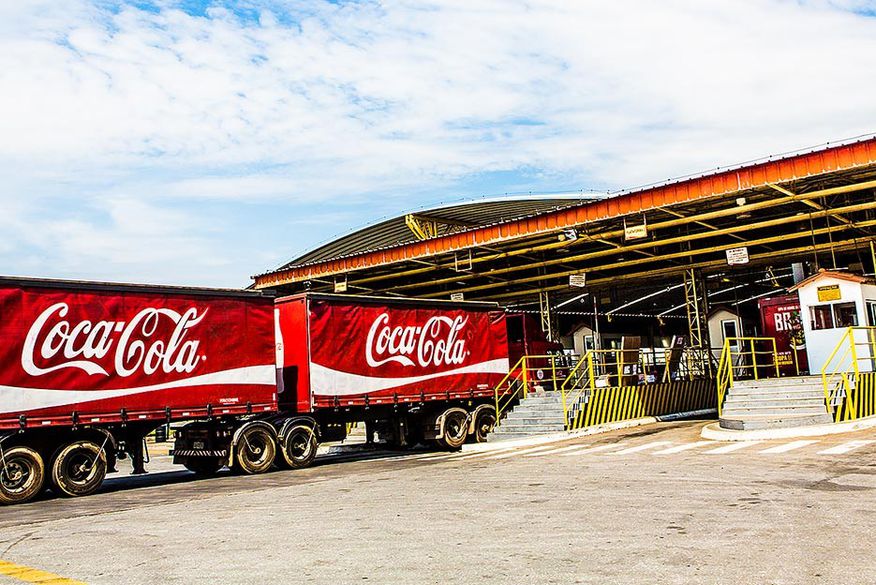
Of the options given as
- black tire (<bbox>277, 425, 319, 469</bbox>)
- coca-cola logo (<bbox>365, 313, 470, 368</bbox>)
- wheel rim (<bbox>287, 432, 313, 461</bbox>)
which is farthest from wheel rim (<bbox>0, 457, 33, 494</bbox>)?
coca-cola logo (<bbox>365, 313, 470, 368</bbox>)

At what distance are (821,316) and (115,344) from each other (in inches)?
623

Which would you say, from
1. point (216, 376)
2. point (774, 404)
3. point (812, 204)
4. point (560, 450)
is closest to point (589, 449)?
point (560, 450)

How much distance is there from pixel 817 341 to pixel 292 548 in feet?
Result: 50.9

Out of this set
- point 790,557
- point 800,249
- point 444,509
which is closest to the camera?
point 790,557

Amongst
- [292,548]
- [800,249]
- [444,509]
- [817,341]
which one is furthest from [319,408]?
[800,249]

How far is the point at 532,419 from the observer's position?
20.0 m

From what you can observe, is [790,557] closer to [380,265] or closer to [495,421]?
[495,421]

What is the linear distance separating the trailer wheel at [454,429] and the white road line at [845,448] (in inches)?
371

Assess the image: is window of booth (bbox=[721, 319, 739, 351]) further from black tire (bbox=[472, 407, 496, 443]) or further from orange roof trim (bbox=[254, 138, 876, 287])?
black tire (bbox=[472, 407, 496, 443])

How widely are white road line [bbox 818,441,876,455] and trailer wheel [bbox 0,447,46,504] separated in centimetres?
1327

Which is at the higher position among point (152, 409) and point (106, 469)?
point (152, 409)

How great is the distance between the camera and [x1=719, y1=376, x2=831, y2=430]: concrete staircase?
16062mm

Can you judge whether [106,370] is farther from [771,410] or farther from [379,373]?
[771,410]

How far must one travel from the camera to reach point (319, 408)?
57.5 feet
